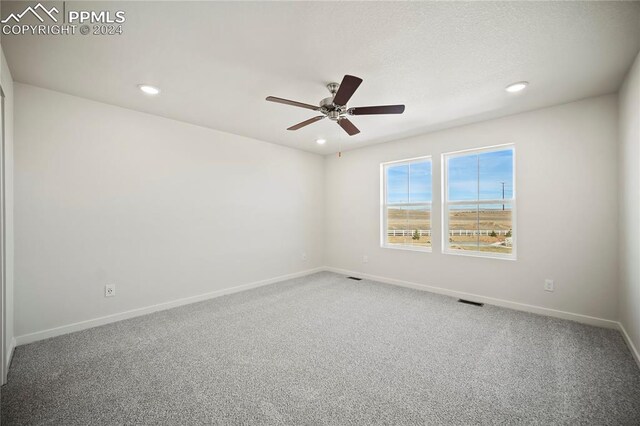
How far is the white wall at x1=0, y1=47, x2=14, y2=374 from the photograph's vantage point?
2.16 meters

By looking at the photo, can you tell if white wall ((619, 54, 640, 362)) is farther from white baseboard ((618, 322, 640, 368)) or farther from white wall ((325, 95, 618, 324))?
white wall ((325, 95, 618, 324))

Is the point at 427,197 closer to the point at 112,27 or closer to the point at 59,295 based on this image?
the point at 112,27

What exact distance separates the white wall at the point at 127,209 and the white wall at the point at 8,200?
0.17 m

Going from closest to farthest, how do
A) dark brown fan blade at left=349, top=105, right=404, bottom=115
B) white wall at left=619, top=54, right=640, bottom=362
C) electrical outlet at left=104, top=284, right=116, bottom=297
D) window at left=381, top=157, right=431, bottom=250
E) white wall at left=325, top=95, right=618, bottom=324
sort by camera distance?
white wall at left=619, top=54, right=640, bottom=362
dark brown fan blade at left=349, top=105, right=404, bottom=115
white wall at left=325, top=95, right=618, bottom=324
electrical outlet at left=104, top=284, right=116, bottom=297
window at left=381, top=157, right=431, bottom=250

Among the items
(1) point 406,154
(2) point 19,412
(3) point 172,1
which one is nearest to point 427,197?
(1) point 406,154

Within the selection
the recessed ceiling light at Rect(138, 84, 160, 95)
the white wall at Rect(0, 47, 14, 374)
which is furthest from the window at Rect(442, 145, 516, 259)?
the white wall at Rect(0, 47, 14, 374)

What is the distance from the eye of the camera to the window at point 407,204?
4.40m

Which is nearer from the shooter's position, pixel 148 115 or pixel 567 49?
pixel 567 49

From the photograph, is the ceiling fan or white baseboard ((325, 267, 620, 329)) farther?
white baseboard ((325, 267, 620, 329))

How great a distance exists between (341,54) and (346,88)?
293mm

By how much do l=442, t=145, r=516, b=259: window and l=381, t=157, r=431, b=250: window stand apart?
0.32m

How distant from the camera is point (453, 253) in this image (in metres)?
4.02

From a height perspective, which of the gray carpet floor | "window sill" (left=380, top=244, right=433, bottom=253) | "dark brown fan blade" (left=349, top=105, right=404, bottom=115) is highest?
"dark brown fan blade" (left=349, top=105, right=404, bottom=115)

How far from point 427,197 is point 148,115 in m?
4.09
